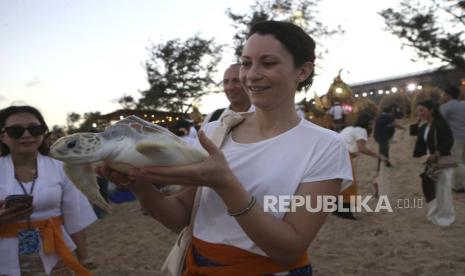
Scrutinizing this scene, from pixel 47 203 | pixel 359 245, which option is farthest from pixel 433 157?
pixel 47 203

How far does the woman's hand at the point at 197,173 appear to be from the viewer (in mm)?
1143

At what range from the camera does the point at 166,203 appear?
158cm

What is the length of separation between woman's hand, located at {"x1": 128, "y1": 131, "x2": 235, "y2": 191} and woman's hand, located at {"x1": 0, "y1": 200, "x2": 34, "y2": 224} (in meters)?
1.45

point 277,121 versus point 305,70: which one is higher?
point 305,70

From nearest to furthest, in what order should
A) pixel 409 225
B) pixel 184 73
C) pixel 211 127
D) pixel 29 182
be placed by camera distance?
pixel 211 127 < pixel 29 182 < pixel 409 225 < pixel 184 73

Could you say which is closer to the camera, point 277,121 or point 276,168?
point 276,168

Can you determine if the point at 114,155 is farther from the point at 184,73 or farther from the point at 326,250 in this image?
the point at 184,73

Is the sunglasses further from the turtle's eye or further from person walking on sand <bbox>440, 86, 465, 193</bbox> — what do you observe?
person walking on sand <bbox>440, 86, 465, 193</bbox>

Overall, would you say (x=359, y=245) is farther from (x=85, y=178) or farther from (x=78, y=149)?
(x=78, y=149)

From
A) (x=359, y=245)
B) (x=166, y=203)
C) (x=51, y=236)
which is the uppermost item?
(x=166, y=203)

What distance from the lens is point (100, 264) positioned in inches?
220

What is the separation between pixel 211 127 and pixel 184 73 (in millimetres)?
29359

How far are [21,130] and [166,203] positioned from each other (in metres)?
1.46

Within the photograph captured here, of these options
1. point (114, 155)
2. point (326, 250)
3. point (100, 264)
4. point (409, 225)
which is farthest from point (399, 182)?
point (114, 155)
